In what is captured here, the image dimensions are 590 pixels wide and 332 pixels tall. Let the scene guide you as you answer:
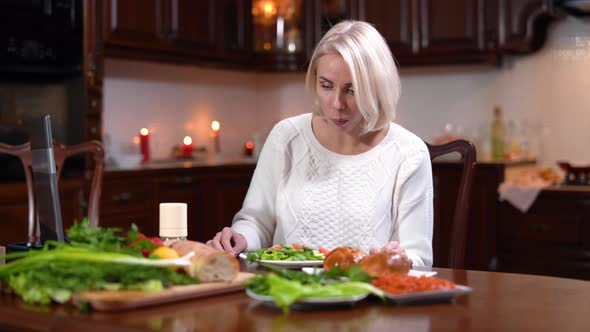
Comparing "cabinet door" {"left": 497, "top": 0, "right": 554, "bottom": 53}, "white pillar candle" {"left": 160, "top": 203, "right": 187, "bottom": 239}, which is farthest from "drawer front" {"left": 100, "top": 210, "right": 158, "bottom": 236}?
"white pillar candle" {"left": 160, "top": 203, "right": 187, "bottom": 239}

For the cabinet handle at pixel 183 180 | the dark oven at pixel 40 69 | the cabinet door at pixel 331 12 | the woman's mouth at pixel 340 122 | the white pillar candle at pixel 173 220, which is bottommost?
the cabinet handle at pixel 183 180

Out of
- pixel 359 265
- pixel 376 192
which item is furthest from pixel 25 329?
pixel 376 192

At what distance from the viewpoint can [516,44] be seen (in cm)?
488

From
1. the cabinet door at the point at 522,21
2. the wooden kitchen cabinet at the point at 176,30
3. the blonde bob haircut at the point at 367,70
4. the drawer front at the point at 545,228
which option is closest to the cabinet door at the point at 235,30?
the wooden kitchen cabinet at the point at 176,30

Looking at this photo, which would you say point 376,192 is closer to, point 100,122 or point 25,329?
point 25,329

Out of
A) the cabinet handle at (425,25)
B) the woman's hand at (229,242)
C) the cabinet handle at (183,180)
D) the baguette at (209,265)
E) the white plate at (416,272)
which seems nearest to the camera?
the baguette at (209,265)

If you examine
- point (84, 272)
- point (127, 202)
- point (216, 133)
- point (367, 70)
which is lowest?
point (127, 202)

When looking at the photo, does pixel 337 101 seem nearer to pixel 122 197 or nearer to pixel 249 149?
pixel 122 197

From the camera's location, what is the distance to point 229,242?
2.00 meters

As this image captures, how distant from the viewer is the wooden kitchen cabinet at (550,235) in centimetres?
432

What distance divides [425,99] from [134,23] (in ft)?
6.16

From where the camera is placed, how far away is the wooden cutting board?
1.37 m

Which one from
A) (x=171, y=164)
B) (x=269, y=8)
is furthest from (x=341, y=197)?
(x=269, y=8)

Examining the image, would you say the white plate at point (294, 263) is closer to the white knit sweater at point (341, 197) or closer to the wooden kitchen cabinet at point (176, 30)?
the white knit sweater at point (341, 197)
